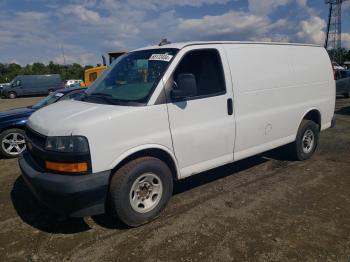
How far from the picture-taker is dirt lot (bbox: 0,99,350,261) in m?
3.24

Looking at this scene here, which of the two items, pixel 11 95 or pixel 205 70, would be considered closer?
pixel 205 70

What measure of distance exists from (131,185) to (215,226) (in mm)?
1078

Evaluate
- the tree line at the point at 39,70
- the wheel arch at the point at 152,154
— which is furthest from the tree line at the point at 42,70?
the wheel arch at the point at 152,154

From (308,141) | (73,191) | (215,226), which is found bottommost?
(215,226)

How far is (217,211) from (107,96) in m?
1.99

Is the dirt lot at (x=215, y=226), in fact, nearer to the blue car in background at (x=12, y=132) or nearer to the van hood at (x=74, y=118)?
the van hood at (x=74, y=118)

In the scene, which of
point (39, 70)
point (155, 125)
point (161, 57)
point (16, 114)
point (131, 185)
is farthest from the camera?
point (39, 70)

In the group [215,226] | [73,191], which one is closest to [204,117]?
[215,226]

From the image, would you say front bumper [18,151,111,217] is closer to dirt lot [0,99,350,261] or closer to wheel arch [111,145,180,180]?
wheel arch [111,145,180,180]

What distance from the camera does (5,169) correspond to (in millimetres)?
6223

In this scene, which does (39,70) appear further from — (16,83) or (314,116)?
(314,116)

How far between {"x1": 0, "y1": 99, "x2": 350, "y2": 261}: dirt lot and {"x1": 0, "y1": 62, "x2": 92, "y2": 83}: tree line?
212 feet

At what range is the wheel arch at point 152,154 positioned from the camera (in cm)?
349

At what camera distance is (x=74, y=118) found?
3.42 m
